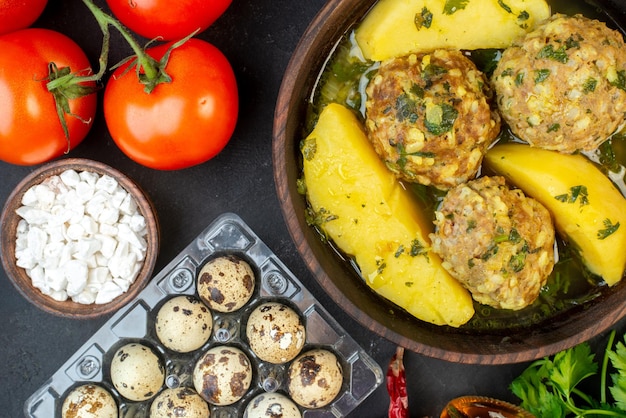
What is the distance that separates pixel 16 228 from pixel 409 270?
1.41 meters

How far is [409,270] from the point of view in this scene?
221 centimetres

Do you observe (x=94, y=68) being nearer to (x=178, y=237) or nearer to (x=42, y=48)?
(x=42, y=48)

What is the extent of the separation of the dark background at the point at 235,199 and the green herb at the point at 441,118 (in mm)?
859

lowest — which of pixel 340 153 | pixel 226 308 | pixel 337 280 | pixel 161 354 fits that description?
pixel 161 354

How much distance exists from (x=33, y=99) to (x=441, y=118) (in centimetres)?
135

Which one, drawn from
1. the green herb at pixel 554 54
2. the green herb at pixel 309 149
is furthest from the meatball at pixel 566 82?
the green herb at pixel 309 149

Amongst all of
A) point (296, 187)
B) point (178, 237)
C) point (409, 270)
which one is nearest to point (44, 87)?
point (178, 237)

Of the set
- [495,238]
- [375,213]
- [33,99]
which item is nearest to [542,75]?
[495,238]

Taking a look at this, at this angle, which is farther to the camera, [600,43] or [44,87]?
[44,87]

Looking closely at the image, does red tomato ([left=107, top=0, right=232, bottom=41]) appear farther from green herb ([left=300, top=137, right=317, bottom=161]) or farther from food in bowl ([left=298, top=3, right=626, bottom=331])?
green herb ([left=300, top=137, right=317, bottom=161])

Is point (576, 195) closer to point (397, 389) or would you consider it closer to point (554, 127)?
point (554, 127)

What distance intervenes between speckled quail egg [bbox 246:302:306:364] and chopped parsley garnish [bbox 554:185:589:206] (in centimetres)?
101

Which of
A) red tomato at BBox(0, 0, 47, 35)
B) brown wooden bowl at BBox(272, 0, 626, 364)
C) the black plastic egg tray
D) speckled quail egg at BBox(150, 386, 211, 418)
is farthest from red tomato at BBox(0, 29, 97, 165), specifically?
speckled quail egg at BBox(150, 386, 211, 418)

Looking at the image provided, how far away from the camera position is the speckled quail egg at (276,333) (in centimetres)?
258
